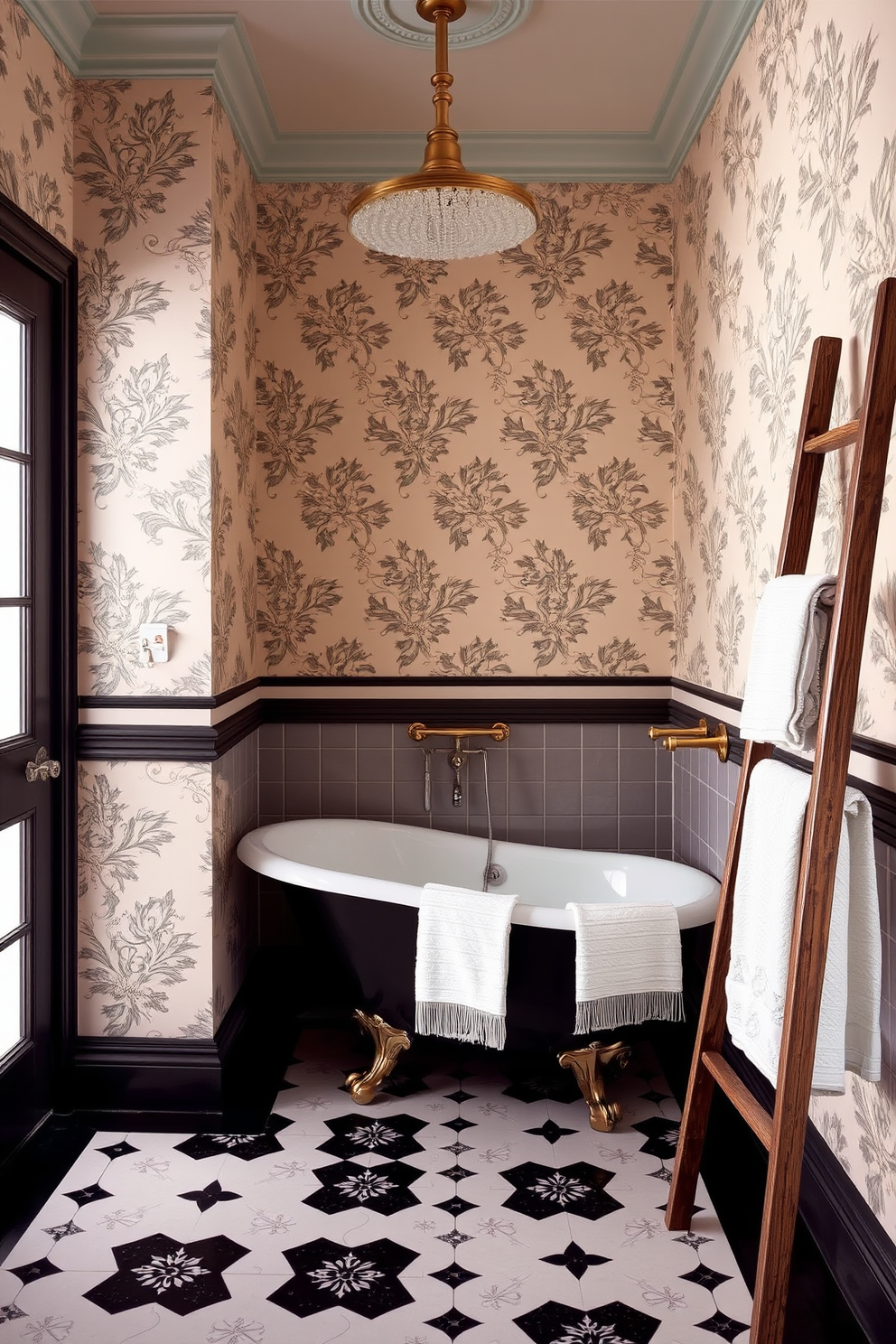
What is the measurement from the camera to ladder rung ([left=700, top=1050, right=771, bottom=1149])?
5.46 ft

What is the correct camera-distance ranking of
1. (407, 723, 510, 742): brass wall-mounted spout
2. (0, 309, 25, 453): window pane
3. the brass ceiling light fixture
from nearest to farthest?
the brass ceiling light fixture
(0, 309, 25, 453): window pane
(407, 723, 510, 742): brass wall-mounted spout

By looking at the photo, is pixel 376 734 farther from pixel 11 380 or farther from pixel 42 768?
pixel 11 380

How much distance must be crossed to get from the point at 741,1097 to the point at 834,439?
1.16 m

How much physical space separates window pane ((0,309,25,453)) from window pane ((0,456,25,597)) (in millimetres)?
57

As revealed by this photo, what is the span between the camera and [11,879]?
2.39 meters

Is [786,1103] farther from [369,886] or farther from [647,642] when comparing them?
[647,642]

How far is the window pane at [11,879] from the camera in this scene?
235cm

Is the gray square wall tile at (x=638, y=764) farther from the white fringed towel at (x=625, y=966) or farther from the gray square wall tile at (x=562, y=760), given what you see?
the white fringed towel at (x=625, y=966)

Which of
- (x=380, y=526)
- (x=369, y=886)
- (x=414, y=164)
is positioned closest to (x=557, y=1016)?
(x=369, y=886)

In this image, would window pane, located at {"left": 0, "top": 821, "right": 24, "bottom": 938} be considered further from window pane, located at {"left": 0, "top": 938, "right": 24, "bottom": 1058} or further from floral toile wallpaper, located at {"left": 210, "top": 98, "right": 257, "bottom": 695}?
floral toile wallpaper, located at {"left": 210, "top": 98, "right": 257, "bottom": 695}

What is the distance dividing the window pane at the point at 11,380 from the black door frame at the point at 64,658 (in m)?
0.17

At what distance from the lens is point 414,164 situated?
10.6 feet

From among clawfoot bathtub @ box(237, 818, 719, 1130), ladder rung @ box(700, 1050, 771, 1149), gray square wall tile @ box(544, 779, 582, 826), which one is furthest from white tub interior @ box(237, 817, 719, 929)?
ladder rung @ box(700, 1050, 771, 1149)

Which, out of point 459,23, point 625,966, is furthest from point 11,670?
point 459,23
